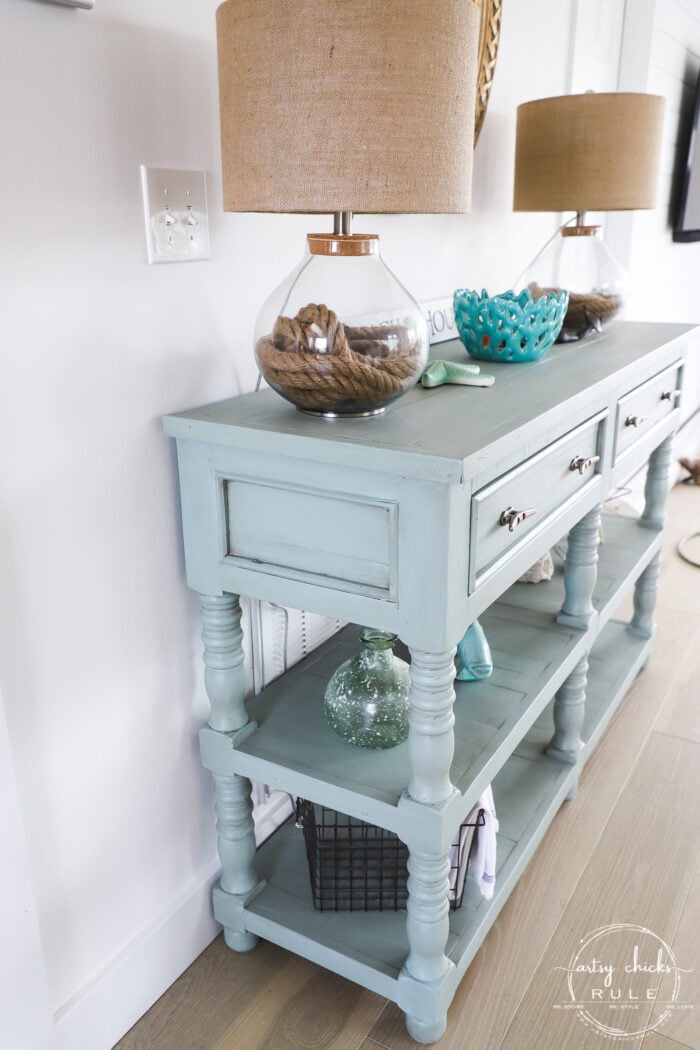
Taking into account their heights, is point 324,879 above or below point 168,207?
below

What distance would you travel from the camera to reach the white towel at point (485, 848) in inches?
54.1

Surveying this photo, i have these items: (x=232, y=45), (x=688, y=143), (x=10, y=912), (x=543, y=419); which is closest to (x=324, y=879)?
(x=10, y=912)

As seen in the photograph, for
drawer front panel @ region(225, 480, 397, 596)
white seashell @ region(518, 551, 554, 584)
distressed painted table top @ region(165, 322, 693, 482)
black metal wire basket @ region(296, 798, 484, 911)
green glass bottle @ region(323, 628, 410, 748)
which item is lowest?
black metal wire basket @ region(296, 798, 484, 911)

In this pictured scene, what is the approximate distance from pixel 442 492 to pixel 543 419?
0.27 m

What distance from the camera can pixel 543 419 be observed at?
115 cm

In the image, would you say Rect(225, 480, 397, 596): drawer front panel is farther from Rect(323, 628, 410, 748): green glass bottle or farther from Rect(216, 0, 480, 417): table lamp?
Rect(323, 628, 410, 748): green glass bottle

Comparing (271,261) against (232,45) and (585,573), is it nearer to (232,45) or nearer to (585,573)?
(232,45)

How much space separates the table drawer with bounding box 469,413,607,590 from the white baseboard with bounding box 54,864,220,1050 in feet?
2.54

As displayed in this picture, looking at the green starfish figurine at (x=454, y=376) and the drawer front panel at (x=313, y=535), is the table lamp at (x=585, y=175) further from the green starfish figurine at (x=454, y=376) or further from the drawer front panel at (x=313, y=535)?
the drawer front panel at (x=313, y=535)

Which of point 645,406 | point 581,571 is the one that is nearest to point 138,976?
point 581,571

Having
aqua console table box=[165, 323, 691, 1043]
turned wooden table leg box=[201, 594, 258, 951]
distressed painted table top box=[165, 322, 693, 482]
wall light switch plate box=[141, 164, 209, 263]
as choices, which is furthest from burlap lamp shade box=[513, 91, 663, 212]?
turned wooden table leg box=[201, 594, 258, 951]

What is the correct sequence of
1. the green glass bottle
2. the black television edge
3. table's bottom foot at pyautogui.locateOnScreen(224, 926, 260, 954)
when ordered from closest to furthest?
the green glass bottle < table's bottom foot at pyautogui.locateOnScreen(224, 926, 260, 954) < the black television edge

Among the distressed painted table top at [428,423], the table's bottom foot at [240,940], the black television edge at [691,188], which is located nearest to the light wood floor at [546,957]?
the table's bottom foot at [240,940]

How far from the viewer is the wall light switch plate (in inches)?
43.0
